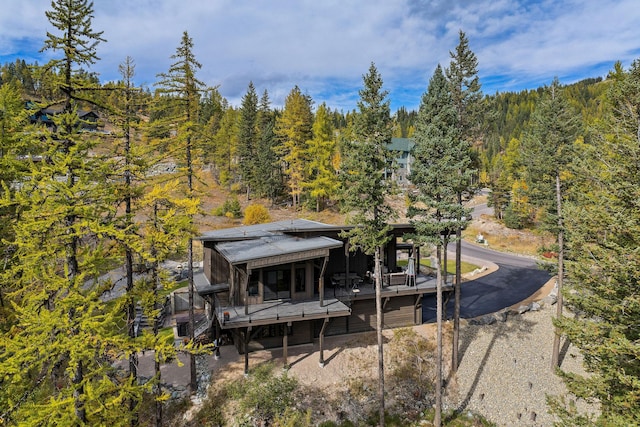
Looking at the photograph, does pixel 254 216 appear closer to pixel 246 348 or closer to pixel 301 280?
pixel 301 280

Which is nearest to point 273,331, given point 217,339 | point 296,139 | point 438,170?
point 217,339

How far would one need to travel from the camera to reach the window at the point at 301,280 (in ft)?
67.6

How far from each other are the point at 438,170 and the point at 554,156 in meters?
7.98

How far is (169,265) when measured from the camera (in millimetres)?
37062

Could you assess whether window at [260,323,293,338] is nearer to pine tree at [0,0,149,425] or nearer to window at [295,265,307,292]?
window at [295,265,307,292]

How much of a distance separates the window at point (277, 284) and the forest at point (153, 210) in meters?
4.55

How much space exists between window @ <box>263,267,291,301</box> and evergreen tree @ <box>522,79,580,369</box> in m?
15.7

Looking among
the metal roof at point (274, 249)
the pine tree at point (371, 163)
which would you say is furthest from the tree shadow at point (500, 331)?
the metal roof at point (274, 249)

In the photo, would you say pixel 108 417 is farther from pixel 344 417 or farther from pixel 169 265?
pixel 169 265

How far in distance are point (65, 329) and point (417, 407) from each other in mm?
17548

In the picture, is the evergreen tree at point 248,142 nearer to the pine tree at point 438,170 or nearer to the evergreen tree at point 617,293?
the pine tree at point 438,170

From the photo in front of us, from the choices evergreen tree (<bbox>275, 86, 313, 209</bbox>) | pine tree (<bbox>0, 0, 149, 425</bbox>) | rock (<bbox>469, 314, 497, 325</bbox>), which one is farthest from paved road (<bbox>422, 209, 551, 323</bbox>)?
evergreen tree (<bbox>275, 86, 313, 209</bbox>)

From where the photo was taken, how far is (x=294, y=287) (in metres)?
20.4

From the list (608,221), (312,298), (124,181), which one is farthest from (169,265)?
(608,221)
